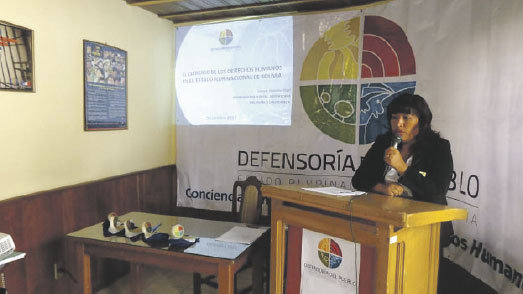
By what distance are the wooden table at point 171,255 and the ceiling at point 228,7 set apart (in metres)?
→ 2.08

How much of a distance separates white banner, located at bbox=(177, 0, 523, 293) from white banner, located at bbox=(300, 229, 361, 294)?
2.65ft

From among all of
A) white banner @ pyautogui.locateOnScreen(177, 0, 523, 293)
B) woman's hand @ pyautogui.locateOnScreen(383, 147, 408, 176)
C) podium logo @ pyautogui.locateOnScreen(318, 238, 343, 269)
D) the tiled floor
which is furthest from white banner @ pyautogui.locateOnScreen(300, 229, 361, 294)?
the tiled floor

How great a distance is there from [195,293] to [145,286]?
25.8 inches

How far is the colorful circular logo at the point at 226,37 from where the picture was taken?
143 inches

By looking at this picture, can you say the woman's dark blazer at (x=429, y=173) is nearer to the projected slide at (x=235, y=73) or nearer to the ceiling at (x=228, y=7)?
the projected slide at (x=235, y=73)

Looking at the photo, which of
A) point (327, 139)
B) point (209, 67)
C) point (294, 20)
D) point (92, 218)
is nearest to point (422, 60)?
Answer: point (327, 139)

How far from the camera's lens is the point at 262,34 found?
3.52m

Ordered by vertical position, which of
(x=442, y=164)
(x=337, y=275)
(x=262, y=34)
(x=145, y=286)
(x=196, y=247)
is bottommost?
(x=145, y=286)

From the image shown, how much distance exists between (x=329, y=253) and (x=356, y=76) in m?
2.14

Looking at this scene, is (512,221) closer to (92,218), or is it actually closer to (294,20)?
(294,20)

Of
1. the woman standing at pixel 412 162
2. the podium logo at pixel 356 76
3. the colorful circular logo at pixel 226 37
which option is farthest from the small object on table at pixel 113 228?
the colorful circular logo at pixel 226 37

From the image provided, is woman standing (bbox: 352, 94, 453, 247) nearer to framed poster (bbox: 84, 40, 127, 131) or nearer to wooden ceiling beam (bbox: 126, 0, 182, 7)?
framed poster (bbox: 84, 40, 127, 131)

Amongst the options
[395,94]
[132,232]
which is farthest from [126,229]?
[395,94]

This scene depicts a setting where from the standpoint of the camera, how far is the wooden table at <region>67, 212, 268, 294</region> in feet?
6.10
